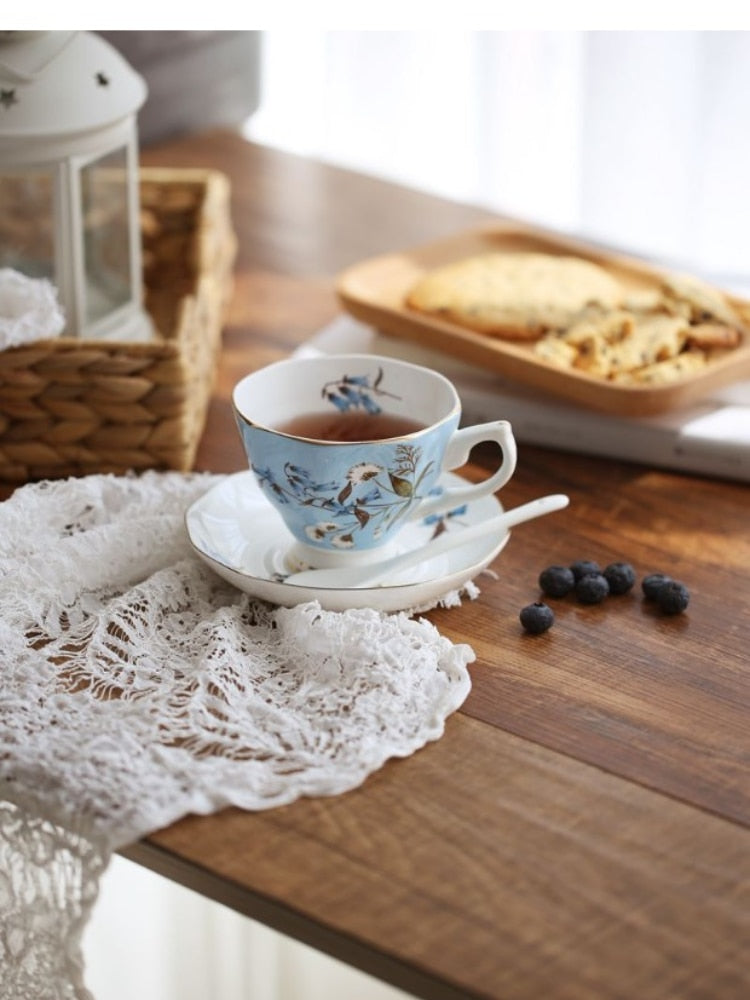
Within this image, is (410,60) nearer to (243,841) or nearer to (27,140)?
(27,140)

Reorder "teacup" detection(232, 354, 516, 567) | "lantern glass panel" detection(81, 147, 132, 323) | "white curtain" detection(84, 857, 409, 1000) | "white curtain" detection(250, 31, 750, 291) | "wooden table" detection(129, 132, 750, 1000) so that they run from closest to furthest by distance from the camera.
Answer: "wooden table" detection(129, 132, 750, 1000)
"teacup" detection(232, 354, 516, 567)
"lantern glass panel" detection(81, 147, 132, 323)
"white curtain" detection(84, 857, 409, 1000)
"white curtain" detection(250, 31, 750, 291)

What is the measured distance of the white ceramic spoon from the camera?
32.6 inches

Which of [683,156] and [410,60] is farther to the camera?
[410,60]

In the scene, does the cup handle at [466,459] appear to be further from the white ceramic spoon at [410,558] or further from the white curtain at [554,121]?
the white curtain at [554,121]

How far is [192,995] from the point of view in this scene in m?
1.30

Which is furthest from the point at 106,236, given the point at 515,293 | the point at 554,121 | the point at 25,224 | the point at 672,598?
the point at 554,121

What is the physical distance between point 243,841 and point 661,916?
Result: 20 cm

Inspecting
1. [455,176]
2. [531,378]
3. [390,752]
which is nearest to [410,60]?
[455,176]

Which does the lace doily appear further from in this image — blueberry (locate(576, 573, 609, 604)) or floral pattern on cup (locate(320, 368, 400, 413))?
blueberry (locate(576, 573, 609, 604))

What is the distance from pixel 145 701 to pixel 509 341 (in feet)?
1.70

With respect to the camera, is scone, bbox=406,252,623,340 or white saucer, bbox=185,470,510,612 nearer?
white saucer, bbox=185,470,510,612

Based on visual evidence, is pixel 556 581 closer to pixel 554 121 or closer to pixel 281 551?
pixel 281 551

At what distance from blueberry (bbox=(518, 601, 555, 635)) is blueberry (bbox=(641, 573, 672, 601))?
82 millimetres

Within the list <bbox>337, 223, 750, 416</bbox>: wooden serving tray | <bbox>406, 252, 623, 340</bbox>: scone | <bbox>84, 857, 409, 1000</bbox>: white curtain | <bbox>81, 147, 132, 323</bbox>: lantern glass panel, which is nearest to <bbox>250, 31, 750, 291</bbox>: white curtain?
<bbox>337, 223, 750, 416</bbox>: wooden serving tray
